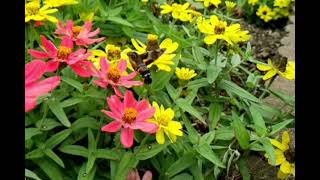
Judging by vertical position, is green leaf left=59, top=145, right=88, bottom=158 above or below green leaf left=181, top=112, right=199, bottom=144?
above

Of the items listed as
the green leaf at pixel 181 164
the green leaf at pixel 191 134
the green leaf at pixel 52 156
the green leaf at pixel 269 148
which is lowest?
the green leaf at pixel 181 164

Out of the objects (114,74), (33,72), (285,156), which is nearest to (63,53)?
(114,74)

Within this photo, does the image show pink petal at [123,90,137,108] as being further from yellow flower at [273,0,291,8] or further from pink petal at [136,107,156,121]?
yellow flower at [273,0,291,8]

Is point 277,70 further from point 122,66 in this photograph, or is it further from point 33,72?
point 33,72

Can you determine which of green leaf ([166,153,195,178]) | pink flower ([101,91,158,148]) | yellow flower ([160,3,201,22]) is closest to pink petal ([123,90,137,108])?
pink flower ([101,91,158,148])

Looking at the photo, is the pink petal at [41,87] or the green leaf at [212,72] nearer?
the pink petal at [41,87]

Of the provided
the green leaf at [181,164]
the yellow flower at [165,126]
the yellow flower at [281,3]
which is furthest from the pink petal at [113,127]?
the yellow flower at [281,3]

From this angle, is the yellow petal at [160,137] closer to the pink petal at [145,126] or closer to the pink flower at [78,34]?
the pink petal at [145,126]
